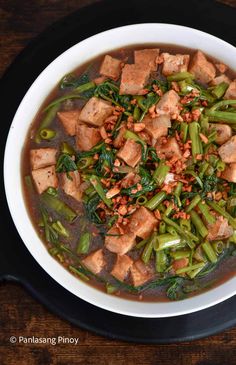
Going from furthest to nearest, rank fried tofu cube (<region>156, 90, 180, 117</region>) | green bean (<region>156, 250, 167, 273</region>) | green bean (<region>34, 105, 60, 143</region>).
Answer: green bean (<region>34, 105, 60, 143</region>) < green bean (<region>156, 250, 167, 273</region>) < fried tofu cube (<region>156, 90, 180, 117</region>)

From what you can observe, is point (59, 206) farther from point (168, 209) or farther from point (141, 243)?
point (168, 209)

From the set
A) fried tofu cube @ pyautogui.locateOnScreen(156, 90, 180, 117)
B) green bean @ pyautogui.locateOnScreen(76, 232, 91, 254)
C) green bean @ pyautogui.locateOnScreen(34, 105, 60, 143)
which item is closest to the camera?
fried tofu cube @ pyautogui.locateOnScreen(156, 90, 180, 117)

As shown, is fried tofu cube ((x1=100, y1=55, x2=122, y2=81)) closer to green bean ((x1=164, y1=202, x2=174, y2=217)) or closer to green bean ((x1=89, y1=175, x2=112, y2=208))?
green bean ((x1=89, y1=175, x2=112, y2=208))

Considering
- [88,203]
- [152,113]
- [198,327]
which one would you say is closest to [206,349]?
[198,327]

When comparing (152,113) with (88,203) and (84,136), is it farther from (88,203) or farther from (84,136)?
(88,203)

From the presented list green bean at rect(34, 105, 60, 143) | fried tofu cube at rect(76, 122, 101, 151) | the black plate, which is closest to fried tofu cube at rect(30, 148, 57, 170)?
green bean at rect(34, 105, 60, 143)

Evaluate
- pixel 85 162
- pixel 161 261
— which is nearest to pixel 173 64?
pixel 85 162
